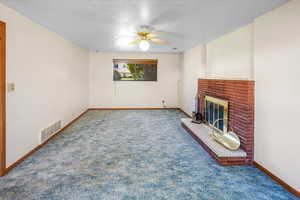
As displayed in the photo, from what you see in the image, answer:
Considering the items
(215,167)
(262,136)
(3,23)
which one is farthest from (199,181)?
(3,23)

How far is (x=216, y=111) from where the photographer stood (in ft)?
13.5

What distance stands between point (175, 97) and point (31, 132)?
572 cm

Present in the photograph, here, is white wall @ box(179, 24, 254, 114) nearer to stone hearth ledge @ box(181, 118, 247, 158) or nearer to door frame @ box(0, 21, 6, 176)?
stone hearth ledge @ box(181, 118, 247, 158)

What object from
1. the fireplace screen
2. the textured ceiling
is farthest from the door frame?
the fireplace screen

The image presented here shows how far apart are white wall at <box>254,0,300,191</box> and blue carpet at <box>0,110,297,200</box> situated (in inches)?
11.4

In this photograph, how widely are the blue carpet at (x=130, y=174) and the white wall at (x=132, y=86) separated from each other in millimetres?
3879

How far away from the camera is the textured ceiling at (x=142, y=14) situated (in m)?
2.51

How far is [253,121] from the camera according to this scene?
295cm

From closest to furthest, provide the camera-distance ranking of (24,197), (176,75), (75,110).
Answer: (24,197) < (75,110) < (176,75)

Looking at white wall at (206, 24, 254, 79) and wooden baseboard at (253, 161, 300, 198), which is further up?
white wall at (206, 24, 254, 79)

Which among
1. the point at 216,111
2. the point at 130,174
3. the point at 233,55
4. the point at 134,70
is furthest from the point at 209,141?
the point at 134,70

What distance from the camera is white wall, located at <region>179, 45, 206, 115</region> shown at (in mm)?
5611

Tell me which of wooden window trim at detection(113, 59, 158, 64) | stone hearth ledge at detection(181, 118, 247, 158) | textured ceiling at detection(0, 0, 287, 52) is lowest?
stone hearth ledge at detection(181, 118, 247, 158)

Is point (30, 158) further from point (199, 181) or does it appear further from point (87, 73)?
point (87, 73)
